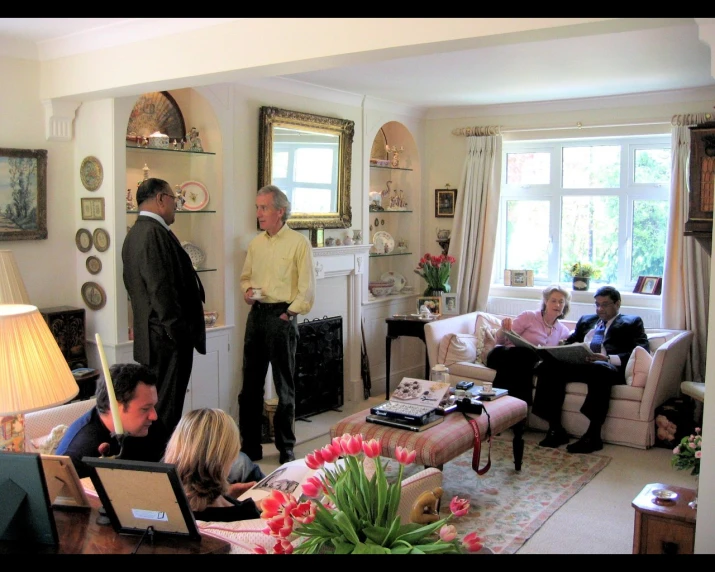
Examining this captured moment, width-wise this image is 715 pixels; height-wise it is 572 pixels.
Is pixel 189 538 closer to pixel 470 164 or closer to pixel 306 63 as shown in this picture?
pixel 306 63

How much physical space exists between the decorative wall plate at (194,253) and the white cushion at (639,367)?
3.09 m

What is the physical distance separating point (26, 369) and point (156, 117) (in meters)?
3.13

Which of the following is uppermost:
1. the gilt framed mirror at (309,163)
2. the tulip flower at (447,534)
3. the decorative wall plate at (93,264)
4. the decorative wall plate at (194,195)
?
the gilt framed mirror at (309,163)

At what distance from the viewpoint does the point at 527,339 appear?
5.91 metres

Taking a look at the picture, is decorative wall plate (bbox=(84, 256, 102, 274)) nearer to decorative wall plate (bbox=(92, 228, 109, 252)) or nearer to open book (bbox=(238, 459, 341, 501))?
decorative wall plate (bbox=(92, 228, 109, 252))

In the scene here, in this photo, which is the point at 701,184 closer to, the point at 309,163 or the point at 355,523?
the point at 355,523

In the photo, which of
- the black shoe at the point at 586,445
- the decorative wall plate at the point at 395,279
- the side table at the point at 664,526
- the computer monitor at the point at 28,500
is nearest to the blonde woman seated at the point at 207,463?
the computer monitor at the point at 28,500

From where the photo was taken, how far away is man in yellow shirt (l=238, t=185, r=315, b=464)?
4.92m

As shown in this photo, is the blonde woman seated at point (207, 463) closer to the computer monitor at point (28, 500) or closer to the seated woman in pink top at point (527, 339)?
the computer monitor at point (28, 500)

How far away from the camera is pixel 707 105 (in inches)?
237

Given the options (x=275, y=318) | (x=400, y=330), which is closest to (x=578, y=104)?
(x=400, y=330)

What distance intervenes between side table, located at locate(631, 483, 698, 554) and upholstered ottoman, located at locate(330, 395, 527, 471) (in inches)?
44.5

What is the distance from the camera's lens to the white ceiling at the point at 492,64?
3.72 meters
